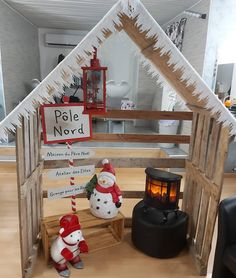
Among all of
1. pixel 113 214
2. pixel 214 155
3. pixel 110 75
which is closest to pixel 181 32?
pixel 110 75

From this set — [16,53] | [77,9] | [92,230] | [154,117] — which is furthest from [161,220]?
[16,53]

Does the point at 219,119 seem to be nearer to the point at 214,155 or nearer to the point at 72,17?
the point at 214,155

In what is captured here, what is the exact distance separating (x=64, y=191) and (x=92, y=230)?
1.79ft

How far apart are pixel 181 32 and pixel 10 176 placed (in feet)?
11.2

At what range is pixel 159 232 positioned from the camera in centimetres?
180

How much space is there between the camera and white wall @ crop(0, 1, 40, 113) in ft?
12.9

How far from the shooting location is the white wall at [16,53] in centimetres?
394

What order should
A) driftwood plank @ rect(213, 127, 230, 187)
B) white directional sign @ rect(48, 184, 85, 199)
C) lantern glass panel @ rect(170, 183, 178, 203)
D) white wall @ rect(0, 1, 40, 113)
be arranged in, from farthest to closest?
1. white wall @ rect(0, 1, 40, 113)
2. lantern glass panel @ rect(170, 183, 178, 203)
3. white directional sign @ rect(48, 184, 85, 199)
4. driftwood plank @ rect(213, 127, 230, 187)

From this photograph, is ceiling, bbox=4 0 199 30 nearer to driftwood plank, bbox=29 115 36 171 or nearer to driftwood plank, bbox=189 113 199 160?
driftwood plank, bbox=189 113 199 160

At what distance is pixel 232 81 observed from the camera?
322 centimetres

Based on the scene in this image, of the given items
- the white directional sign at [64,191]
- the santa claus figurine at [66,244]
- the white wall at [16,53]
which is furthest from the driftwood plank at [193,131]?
the white wall at [16,53]

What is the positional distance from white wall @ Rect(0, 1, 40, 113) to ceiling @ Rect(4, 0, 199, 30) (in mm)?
184

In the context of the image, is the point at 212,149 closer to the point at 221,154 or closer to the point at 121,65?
the point at 221,154

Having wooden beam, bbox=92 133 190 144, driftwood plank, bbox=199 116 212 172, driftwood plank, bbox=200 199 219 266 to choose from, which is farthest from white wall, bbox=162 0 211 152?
driftwood plank, bbox=200 199 219 266
